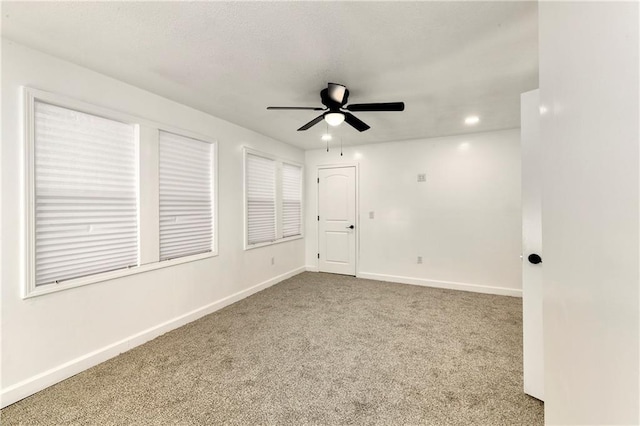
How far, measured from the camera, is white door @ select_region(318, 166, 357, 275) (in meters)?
5.00

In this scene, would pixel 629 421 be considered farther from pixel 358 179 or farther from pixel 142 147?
pixel 358 179

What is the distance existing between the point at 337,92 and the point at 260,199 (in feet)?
7.94

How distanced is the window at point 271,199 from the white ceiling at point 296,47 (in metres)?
1.39

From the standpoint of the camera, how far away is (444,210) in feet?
A: 14.1

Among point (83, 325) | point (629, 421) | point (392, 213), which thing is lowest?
point (83, 325)

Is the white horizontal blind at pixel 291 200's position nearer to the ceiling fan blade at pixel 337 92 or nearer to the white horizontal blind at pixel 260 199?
the white horizontal blind at pixel 260 199

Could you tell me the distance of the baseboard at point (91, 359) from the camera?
181 centimetres

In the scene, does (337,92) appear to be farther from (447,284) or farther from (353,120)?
(447,284)

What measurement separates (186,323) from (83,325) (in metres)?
0.96

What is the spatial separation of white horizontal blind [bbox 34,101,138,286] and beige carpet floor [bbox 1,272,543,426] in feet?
2.94

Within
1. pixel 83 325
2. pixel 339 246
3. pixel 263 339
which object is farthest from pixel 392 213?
pixel 83 325

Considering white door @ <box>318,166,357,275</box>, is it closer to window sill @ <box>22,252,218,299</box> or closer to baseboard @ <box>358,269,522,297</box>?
baseboard @ <box>358,269,522,297</box>

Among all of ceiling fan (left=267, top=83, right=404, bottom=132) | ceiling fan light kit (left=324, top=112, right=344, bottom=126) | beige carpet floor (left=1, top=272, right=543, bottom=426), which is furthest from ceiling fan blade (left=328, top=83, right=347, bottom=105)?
beige carpet floor (left=1, top=272, right=543, bottom=426)

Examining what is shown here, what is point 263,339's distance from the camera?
260 centimetres
